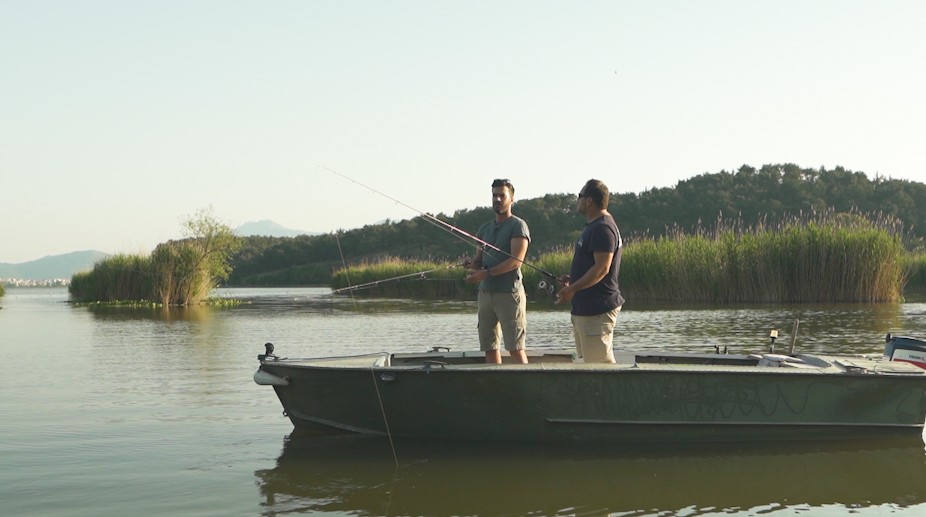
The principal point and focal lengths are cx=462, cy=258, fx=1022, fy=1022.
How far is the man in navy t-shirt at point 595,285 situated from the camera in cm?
681

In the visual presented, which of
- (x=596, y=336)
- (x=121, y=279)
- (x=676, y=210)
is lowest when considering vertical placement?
(x=596, y=336)

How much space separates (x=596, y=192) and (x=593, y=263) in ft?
1.58

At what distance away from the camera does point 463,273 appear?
3231cm

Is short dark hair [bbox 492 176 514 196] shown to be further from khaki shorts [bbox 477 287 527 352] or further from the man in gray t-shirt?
khaki shorts [bbox 477 287 527 352]

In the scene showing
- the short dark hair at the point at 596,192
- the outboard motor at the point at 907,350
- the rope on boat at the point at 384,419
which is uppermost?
the short dark hair at the point at 596,192

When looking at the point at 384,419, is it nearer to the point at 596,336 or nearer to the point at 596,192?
the point at 596,336

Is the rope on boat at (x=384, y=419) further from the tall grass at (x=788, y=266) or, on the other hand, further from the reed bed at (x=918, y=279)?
the reed bed at (x=918, y=279)

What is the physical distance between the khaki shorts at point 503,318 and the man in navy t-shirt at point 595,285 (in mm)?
357

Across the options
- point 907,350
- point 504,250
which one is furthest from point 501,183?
point 907,350

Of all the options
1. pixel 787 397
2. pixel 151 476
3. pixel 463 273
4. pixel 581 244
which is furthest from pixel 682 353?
pixel 463 273

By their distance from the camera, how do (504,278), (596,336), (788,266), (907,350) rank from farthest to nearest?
(788,266), (907,350), (504,278), (596,336)

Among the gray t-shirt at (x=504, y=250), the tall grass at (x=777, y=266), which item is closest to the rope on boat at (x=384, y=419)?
the gray t-shirt at (x=504, y=250)

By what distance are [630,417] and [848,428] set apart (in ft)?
5.27

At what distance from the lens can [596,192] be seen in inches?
273
